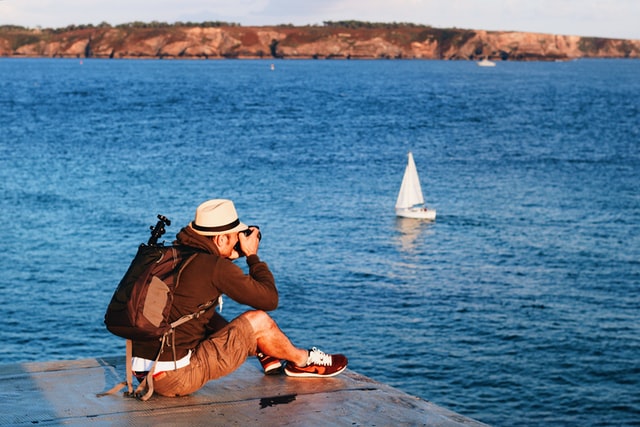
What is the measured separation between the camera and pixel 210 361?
24.0 ft

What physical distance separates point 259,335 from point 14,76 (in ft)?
604

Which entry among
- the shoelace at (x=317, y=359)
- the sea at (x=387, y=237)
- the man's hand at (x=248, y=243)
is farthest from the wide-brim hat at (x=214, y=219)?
the sea at (x=387, y=237)

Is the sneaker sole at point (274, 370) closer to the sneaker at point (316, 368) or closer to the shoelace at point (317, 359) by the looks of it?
the sneaker at point (316, 368)

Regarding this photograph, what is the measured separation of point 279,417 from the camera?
6.97m

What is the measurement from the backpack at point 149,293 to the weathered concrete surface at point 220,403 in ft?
2.10

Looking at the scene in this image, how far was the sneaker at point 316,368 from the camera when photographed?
8.09 metres

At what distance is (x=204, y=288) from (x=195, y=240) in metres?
0.45

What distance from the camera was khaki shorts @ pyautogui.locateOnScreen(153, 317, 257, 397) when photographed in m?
7.21

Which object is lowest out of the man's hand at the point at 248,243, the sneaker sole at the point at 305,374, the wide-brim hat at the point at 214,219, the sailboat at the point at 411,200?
the sailboat at the point at 411,200

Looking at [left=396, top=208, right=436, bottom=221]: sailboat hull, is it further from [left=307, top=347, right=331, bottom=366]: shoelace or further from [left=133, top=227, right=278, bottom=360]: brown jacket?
[left=133, top=227, right=278, bottom=360]: brown jacket

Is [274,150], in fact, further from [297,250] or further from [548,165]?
[297,250]

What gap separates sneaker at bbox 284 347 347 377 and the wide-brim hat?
1.60 m

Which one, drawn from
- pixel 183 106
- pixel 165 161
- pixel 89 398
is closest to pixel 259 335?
pixel 89 398

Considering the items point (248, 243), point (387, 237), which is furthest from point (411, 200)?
point (248, 243)
